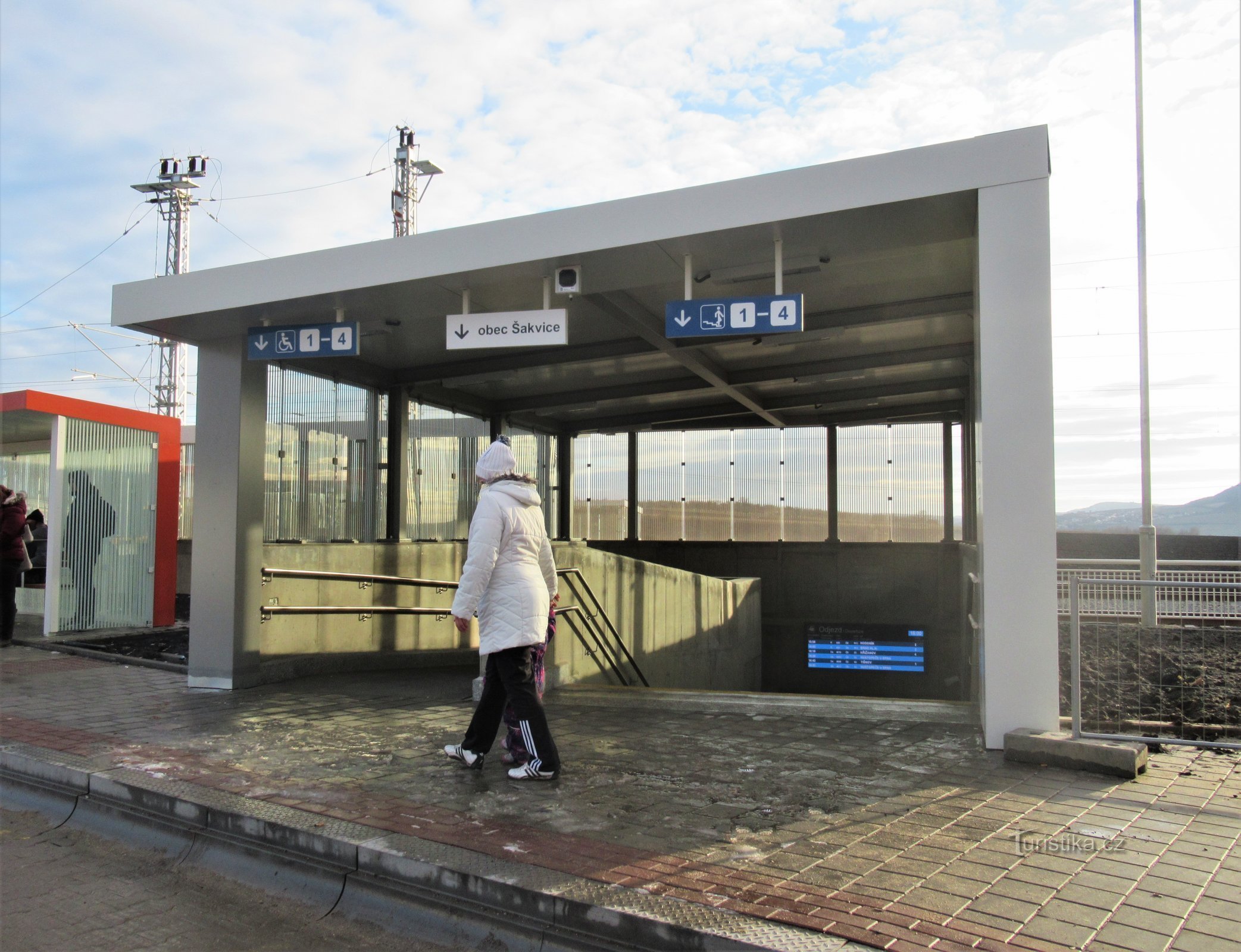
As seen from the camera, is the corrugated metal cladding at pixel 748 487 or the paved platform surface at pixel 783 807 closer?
the paved platform surface at pixel 783 807

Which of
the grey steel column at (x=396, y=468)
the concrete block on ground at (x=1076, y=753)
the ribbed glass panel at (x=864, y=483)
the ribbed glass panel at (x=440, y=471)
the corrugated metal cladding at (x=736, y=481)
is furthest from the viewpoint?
the ribbed glass panel at (x=864, y=483)

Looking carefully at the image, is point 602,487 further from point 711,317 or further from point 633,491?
point 711,317

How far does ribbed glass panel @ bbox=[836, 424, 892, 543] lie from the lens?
16.7 meters

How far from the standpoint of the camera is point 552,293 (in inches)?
314

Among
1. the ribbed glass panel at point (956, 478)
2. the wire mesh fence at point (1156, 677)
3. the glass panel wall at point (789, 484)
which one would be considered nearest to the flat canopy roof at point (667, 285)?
the wire mesh fence at point (1156, 677)

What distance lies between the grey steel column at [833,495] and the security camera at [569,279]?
10700 millimetres

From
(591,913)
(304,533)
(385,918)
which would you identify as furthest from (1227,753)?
(304,533)

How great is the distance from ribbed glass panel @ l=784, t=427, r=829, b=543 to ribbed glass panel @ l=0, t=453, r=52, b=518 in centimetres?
1231

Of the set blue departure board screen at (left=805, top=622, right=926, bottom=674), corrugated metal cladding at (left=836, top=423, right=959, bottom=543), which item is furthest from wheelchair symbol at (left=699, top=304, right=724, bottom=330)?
blue departure board screen at (left=805, top=622, right=926, bottom=674)

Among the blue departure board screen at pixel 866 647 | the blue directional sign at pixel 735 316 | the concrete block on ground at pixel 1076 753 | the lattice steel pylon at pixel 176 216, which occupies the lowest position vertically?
the blue departure board screen at pixel 866 647

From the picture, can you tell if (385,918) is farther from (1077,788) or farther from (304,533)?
(304,533)

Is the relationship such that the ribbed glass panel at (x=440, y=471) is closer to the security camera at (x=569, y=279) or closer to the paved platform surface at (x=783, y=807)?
the paved platform surface at (x=783, y=807)

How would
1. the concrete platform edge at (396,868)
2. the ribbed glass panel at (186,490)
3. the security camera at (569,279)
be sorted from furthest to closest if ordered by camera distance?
the ribbed glass panel at (186,490), the security camera at (569,279), the concrete platform edge at (396,868)

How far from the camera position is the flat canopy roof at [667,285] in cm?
577
